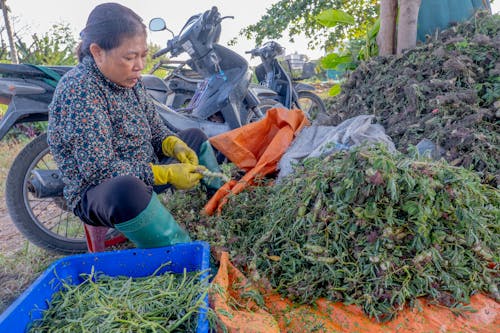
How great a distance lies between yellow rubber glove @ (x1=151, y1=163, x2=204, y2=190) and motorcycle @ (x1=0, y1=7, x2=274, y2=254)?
1.77ft

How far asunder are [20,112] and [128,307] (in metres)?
1.35

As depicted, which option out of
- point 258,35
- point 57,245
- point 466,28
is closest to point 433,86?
point 466,28

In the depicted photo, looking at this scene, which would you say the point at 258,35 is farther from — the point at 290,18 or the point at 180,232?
the point at 180,232

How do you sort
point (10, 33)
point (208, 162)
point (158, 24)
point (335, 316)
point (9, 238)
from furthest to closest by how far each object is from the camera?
point (10, 33) → point (158, 24) → point (9, 238) → point (208, 162) → point (335, 316)

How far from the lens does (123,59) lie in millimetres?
1588

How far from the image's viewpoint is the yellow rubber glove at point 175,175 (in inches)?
71.5

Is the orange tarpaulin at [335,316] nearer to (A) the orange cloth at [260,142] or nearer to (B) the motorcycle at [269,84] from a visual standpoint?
(A) the orange cloth at [260,142]

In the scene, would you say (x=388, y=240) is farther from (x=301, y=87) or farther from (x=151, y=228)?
(x=301, y=87)

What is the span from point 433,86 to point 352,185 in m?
1.22

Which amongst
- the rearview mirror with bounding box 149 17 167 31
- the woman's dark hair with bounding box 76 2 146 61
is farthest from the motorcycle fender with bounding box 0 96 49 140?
the rearview mirror with bounding box 149 17 167 31

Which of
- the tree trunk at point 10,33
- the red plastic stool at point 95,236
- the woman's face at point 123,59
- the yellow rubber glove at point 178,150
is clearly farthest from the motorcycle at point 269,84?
the tree trunk at point 10,33

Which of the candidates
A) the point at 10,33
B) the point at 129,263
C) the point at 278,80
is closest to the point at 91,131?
the point at 129,263

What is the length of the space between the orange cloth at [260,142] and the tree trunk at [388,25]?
0.94 metres

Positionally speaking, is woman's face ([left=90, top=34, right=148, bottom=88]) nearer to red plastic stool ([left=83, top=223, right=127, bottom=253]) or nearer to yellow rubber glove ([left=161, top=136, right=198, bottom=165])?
yellow rubber glove ([left=161, top=136, right=198, bottom=165])
